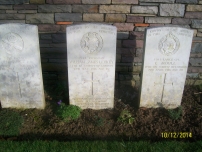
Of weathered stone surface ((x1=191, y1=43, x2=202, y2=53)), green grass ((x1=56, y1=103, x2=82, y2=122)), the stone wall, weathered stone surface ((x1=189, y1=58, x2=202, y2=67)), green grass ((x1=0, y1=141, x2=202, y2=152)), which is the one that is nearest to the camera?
green grass ((x1=0, y1=141, x2=202, y2=152))

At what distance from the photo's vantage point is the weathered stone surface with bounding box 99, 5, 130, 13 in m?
4.25

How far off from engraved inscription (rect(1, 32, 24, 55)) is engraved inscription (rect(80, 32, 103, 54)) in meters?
1.02

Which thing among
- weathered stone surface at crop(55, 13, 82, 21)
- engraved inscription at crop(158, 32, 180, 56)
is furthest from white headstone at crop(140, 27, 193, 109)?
weathered stone surface at crop(55, 13, 82, 21)

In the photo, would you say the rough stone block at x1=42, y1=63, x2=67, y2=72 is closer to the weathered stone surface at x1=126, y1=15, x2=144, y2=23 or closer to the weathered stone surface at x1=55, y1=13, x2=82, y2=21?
the weathered stone surface at x1=55, y1=13, x2=82, y2=21

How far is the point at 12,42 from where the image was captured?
359cm

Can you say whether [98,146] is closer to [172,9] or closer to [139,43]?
[139,43]

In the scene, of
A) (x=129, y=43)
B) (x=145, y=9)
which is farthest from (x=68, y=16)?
(x=145, y=9)

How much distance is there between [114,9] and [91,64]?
1.28 metres

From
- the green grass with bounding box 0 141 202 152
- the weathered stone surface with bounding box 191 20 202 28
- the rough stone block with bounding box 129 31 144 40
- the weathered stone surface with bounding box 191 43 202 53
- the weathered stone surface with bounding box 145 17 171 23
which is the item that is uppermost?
the weathered stone surface with bounding box 145 17 171 23

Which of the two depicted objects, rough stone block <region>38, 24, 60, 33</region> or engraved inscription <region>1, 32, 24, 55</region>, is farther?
rough stone block <region>38, 24, 60, 33</region>

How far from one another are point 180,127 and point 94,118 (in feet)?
4.86

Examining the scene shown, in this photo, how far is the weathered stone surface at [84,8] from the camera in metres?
4.26
